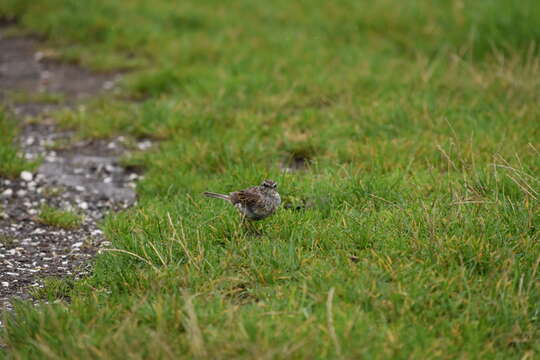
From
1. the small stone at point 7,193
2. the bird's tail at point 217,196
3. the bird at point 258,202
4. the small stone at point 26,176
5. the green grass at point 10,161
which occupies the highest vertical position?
the bird at point 258,202

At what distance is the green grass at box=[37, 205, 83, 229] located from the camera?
612cm

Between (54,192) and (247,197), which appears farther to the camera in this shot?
(54,192)

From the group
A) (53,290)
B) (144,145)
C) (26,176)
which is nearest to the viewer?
(53,290)

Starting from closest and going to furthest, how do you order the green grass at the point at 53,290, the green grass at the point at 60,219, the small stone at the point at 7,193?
the green grass at the point at 53,290 → the green grass at the point at 60,219 → the small stone at the point at 7,193

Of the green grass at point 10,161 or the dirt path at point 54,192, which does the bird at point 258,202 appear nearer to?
the dirt path at point 54,192

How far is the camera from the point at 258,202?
16.8 feet

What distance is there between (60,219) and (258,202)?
6.82 feet

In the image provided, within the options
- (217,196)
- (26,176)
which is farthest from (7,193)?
(217,196)

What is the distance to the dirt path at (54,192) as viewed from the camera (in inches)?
212

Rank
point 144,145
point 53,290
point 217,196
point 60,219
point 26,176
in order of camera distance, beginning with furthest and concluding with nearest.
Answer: point 144,145
point 26,176
point 60,219
point 217,196
point 53,290

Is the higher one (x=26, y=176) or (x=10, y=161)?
(x=10, y=161)

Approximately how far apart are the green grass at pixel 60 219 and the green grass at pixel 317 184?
585 millimetres

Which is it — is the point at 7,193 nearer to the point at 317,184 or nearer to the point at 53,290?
the point at 53,290

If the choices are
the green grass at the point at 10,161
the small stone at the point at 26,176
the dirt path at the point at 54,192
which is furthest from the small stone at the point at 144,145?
the small stone at the point at 26,176
